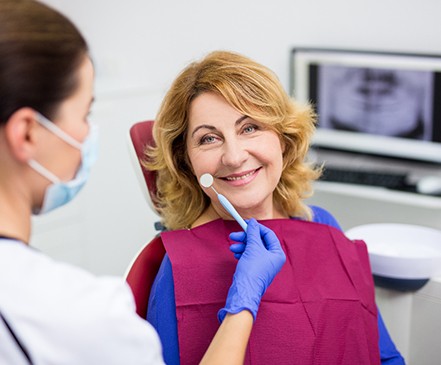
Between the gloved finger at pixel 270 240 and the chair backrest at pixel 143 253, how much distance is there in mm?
252

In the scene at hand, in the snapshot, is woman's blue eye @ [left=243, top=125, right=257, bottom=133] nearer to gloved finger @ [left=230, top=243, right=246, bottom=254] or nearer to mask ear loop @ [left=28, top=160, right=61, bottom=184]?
gloved finger @ [left=230, top=243, right=246, bottom=254]

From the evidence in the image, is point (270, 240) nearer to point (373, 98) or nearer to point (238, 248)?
point (238, 248)

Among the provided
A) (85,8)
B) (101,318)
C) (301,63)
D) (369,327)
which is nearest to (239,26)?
(301,63)

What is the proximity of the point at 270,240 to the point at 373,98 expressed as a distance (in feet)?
4.39

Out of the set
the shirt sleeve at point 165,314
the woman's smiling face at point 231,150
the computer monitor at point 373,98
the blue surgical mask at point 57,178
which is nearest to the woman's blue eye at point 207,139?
the woman's smiling face at point 231,150

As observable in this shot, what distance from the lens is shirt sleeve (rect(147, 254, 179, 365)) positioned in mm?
1398

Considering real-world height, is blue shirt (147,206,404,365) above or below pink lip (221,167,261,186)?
below

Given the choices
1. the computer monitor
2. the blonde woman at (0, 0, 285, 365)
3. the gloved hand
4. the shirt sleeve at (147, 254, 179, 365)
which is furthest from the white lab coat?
the computer monitor

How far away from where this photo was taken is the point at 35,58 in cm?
89

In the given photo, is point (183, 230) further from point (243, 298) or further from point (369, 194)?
point (369, 194)

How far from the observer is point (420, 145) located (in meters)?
2.55

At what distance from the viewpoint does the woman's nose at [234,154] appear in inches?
57.7

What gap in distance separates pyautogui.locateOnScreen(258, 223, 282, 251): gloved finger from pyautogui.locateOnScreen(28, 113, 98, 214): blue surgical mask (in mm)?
479

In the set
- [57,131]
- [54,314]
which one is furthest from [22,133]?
[54,314]
